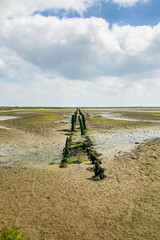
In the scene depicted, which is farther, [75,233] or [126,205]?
[126,205]

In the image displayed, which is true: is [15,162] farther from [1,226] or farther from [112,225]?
[112,225]

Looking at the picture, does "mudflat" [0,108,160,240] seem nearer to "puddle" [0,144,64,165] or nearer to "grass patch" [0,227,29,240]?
"puddle" [0,144,64,165]

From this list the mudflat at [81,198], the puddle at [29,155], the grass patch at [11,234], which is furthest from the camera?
the puddle at [29,155]

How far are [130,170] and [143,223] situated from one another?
15.9ft

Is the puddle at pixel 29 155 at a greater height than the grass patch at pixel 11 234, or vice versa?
the puddle at pixel 29 155

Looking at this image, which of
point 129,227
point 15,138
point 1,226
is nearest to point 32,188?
point 1,226

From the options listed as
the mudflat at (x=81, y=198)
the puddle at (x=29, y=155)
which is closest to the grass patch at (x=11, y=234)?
the mudflat at (x=81, y=198)

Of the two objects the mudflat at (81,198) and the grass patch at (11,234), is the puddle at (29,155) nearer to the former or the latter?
the mudflat at (81,198)

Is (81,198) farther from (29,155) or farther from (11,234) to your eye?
(29,155)

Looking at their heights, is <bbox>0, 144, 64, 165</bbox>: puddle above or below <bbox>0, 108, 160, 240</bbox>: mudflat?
above

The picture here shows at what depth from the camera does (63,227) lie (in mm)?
5922

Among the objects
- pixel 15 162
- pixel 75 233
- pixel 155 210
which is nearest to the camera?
pixel 75 233

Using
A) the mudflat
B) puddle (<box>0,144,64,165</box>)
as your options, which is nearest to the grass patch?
the mudflat

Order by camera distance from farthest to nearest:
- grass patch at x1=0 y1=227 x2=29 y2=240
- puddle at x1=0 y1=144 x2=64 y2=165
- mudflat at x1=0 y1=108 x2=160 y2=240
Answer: puddle at x1=0 y1=144 x2=64 y2=165 < mudflat at x1=0 y1=108 x2=160 y2=240 < grass patch at x1=0 y1=227 x2=29 y2=240
